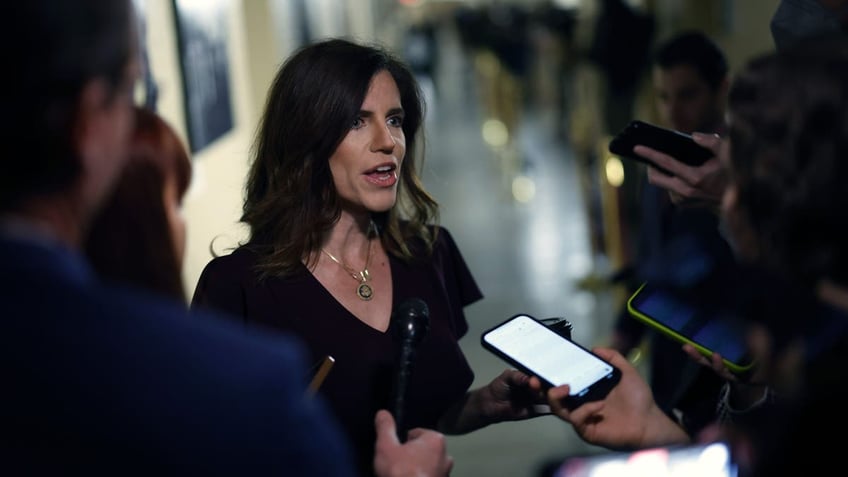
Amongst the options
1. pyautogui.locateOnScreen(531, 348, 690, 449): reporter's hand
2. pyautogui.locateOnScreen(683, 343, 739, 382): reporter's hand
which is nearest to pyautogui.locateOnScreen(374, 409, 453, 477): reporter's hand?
pyautogui.locateOnScreen(531, 348, 690, 449): reporter's hand

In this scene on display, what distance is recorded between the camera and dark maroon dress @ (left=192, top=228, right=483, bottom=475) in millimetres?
1745

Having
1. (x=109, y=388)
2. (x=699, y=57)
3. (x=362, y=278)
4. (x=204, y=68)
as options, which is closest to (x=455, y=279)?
(x=362, y=278)

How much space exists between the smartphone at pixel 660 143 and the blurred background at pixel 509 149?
0.63 meters

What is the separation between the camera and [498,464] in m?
3.79

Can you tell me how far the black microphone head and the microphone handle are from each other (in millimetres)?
21

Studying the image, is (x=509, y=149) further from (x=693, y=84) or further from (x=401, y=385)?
(x=401, y=385)

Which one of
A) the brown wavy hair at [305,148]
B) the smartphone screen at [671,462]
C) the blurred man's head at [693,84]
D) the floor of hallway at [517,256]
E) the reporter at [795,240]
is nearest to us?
the reporter at [795,240]

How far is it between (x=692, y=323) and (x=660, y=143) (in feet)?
1.33

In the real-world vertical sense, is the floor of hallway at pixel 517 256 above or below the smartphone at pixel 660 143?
below

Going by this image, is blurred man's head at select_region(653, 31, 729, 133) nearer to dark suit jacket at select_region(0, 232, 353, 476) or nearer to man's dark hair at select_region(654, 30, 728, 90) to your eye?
man's dark hair at select_region(654, 30, 728, 90)

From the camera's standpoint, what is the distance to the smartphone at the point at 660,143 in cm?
184

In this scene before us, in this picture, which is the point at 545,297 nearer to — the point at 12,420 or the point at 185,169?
the point at 185,169

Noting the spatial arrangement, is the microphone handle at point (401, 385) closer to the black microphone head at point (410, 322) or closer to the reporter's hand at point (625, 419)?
the black microphone head at point (410, 322)

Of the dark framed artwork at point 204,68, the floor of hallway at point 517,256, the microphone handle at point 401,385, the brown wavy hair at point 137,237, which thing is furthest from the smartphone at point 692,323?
the dark framed artwork at point 204,68
